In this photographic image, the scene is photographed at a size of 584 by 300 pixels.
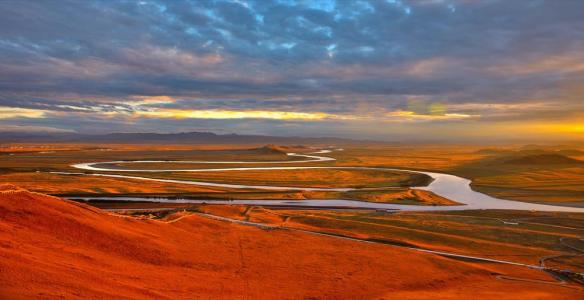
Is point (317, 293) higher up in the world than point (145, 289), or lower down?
lower down

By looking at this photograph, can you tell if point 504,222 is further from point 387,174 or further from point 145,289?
point 387,174

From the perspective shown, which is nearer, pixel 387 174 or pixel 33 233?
pixel 33 233

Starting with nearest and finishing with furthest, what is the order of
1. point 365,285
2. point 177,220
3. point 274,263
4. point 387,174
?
1. point 365,285
2. point 274,263
3. point 177,220
4. point 387,174

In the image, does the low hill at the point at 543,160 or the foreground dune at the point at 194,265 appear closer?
the foreground dune at the point at 194,265

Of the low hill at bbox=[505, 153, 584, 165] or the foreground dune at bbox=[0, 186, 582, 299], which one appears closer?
A: the foreground dune at bbox=[0, 186, 582, 299]

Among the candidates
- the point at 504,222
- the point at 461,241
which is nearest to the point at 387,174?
the point at 504,222

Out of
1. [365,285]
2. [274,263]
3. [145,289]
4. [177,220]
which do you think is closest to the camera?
[145,289]

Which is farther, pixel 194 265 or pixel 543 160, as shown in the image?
pixel 543 160

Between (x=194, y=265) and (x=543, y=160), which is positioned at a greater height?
(x=543, y=160)
